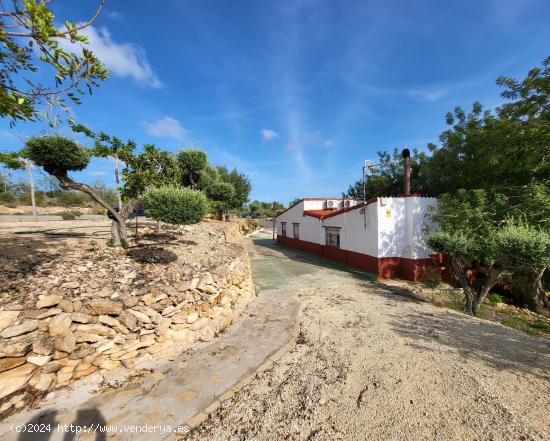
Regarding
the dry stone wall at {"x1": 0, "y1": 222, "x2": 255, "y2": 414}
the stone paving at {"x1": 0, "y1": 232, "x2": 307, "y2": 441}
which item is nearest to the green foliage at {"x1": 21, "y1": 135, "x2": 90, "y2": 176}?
the dry stone wall at {"x1": 0, "y1": 222, "x2": 255, "y2": 414}

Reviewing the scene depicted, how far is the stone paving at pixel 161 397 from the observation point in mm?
3158

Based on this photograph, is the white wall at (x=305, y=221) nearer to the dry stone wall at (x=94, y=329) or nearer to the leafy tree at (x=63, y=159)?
the dry stone wall at (x=94, y=329)

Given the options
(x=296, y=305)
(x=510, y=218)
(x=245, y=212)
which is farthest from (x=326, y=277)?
(x=245, y=212)

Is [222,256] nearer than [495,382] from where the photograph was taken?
No

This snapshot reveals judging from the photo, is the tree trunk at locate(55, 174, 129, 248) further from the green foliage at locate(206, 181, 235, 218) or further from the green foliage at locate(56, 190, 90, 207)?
the green foliage at locate(56, 190, 90, 207)

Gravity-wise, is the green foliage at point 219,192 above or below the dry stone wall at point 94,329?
above

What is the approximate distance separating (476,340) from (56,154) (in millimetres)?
11532

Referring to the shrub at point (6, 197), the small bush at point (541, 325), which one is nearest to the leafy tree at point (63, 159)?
the small bush at point (541, 325)

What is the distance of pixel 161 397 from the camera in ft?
12.3

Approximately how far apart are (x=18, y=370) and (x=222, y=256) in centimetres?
538

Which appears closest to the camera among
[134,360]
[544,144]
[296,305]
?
[134,360]

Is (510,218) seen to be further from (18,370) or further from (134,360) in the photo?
(18,370)

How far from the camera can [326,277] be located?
11648 millimetres

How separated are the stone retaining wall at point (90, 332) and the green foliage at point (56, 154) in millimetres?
4005
